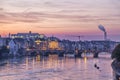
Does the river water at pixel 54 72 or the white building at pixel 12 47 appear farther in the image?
the white building at pixel 12 47

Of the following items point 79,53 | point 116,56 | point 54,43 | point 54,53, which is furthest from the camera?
point 54,43

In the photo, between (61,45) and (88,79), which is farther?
(61,45)

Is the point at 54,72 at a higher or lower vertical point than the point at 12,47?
lower

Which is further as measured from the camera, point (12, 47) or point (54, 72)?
point (12, 47)

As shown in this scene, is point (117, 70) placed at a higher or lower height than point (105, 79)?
higher

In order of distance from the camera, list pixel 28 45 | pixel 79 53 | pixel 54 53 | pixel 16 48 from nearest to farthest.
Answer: pixel 79 53
pixel 16 48
pixel 54 53
pixel 28 45

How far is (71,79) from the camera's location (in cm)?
4909

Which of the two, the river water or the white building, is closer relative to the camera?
the river water

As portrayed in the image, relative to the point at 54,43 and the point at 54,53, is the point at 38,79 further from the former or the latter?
the point at 54,43

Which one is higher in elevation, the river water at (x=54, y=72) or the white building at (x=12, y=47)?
the white building at (x=12, y=47)

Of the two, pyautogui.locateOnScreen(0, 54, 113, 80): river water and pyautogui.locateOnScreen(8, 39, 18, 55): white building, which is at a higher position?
pyautogui.locateOnScreen(8, 39, 18, 55): white building

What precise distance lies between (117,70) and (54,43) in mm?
169515

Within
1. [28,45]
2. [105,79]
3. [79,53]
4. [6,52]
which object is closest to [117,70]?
[105,79]

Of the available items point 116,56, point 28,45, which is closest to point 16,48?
point 28,45
